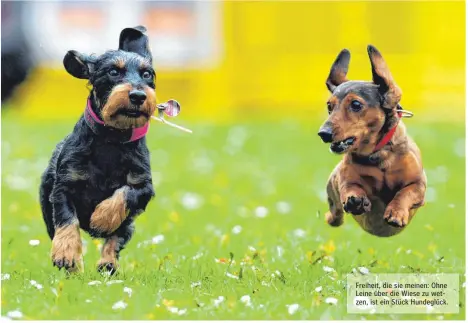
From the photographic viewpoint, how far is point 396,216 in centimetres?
538

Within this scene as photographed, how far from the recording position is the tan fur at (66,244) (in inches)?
224

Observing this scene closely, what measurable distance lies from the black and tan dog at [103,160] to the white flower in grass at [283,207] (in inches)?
187

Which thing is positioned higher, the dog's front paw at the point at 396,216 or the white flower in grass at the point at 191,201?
the white flower in grass at the point at 191,201

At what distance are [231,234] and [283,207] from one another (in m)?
2.00

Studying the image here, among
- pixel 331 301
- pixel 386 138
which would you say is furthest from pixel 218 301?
pixel 386 138

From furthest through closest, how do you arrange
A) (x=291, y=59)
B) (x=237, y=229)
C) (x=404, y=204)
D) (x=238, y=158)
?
(x=291, y=59)
(x=238, y=158)
(x=237, y=229)
(x=404, y=204)

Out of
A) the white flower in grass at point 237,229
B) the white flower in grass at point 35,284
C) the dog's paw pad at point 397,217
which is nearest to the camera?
the dog's paw pad at point 397,217

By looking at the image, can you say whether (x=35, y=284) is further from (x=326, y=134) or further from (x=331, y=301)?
(x=326, y=134)

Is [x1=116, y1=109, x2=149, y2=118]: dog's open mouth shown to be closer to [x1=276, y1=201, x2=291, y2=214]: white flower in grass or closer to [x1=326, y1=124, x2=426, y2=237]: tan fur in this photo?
[x1=326, y1=124, x2=426, y2=237]: tan fur

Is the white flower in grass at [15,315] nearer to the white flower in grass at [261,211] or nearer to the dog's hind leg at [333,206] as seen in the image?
the dog's hind leg at [333,206]

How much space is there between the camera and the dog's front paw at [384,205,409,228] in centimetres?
536

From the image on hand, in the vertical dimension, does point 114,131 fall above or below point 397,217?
above

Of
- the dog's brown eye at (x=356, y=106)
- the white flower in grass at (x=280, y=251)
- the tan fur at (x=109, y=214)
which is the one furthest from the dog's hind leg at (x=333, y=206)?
the tan fur at (x=109, y=214)

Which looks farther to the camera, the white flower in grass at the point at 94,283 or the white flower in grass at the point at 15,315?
the white flower in grass at the point at 94,283
